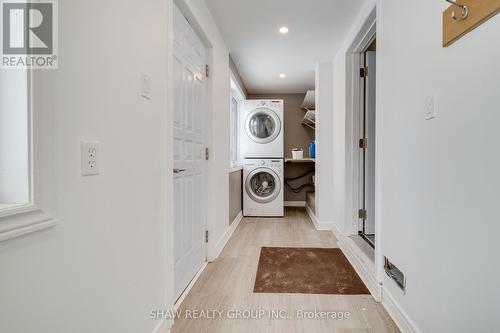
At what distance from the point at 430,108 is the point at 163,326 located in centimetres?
171

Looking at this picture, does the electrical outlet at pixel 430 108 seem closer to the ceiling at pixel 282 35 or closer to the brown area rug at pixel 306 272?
the brown area rug at pixel 306 272

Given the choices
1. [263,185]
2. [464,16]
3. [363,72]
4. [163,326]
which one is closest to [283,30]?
[363,72]

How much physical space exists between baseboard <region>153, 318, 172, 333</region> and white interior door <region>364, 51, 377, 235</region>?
2.23m

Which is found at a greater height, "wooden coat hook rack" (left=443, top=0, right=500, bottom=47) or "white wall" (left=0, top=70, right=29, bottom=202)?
"wooden coat hook rack" (left=443, top=0, right=500, bottom=47)

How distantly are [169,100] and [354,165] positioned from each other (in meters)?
2.15

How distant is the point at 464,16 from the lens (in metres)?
1.02

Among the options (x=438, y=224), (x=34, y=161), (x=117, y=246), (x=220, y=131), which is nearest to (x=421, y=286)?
(x=438, y=224)

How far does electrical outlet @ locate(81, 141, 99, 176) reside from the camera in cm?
88

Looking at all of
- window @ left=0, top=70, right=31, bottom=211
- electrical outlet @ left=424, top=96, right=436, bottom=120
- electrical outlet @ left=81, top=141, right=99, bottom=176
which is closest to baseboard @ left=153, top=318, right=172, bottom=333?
electrical outlet @ left=81, top=141, right=99, bottom=176

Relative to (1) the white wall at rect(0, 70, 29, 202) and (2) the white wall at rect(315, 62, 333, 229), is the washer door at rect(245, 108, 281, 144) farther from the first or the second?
(1) the white wall at rect(0, 70, 29, 202)

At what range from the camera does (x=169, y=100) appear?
5.17ft

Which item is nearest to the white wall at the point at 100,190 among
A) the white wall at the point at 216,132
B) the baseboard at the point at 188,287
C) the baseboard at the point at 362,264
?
the baseboard at the point at 188,287

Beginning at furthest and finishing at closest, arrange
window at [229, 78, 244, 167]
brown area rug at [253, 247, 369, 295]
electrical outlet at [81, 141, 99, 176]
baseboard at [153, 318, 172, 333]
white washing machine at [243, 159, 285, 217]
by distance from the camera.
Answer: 1. window at [229, 78, 244, 167]
2. white washing machine at [243, 159, 285, 217]
3. brown area rug at [253, 247, 369, 295]
4. baseboard at [153, 318, 172, 333]
5. electrical outlet at [81, 141, 99, 176]

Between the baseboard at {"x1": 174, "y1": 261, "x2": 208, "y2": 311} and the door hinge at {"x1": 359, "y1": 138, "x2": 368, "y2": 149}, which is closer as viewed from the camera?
the baseboard at {"x1": 174, "y1": 261, "x2": 208, "y2": 311}
